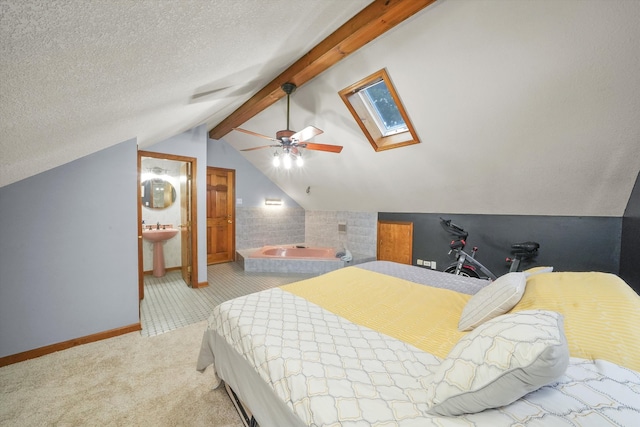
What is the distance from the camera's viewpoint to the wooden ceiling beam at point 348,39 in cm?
179

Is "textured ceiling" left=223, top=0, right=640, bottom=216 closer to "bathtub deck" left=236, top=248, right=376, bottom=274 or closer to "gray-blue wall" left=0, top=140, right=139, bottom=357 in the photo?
"bathtub deck" left=236, top=248, right=376, bottom=274

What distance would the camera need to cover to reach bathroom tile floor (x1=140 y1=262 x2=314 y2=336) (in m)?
2.89

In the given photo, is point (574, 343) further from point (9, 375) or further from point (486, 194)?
point (9, 375)

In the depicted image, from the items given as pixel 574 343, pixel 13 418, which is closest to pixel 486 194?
pixel 574 343

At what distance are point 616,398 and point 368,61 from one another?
2683 mm

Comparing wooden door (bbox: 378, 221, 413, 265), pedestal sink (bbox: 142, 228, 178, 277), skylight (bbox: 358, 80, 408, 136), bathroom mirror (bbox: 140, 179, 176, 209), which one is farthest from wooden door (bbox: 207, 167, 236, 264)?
skylight (bbox: 358, 80, 408, 136)

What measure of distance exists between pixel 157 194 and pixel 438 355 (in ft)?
17.7

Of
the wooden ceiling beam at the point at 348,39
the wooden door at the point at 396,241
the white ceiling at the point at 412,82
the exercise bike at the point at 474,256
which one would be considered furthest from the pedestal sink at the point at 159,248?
the exercise bike at the point at 474,256

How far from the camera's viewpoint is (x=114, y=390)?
70.7 inches


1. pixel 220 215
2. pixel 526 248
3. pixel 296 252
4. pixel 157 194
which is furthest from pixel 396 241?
pixel 157 194

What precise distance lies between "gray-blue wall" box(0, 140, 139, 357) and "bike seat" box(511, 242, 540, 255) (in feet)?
14.7

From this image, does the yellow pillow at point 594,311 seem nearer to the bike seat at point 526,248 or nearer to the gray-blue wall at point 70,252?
the bike seat at point 526,248

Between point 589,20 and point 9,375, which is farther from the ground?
point 589,20

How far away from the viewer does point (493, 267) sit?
3.63 metres
